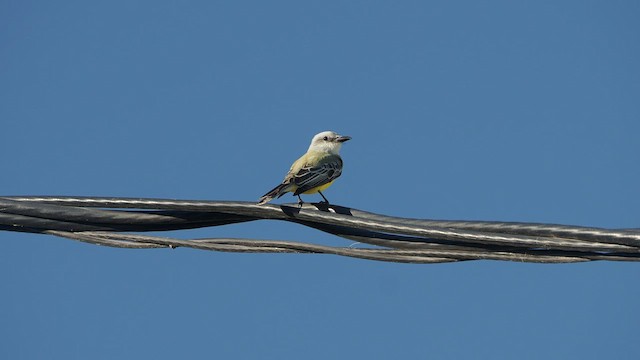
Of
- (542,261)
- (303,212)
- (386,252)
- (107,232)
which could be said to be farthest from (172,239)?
(542,261)

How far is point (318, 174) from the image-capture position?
10109mm

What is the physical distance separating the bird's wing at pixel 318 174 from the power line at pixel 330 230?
2.38 meters

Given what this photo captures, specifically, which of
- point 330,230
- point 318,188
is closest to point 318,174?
point 318,188

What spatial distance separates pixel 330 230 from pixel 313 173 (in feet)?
10.1

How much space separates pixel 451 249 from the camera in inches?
262

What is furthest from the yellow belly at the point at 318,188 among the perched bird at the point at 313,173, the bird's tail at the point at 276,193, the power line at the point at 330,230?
the power line at the point at 330,230

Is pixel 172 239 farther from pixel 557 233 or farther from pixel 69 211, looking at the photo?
pixel 557 233

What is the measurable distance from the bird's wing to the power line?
2.38 meters

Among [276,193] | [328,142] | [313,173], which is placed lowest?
[276,193]

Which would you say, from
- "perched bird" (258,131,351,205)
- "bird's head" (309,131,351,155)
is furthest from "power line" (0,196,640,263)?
"bird's head" (309,131,351,155)

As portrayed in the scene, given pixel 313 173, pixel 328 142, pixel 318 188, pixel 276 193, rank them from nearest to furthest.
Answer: pixel 276 193 → pixel 313 173 → pixel 318 188 → pixel 328 142

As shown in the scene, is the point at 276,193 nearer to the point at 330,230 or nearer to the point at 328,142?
the point at 330,230

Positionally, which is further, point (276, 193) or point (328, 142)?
point (328, 142)

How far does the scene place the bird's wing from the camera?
31.8 feet
